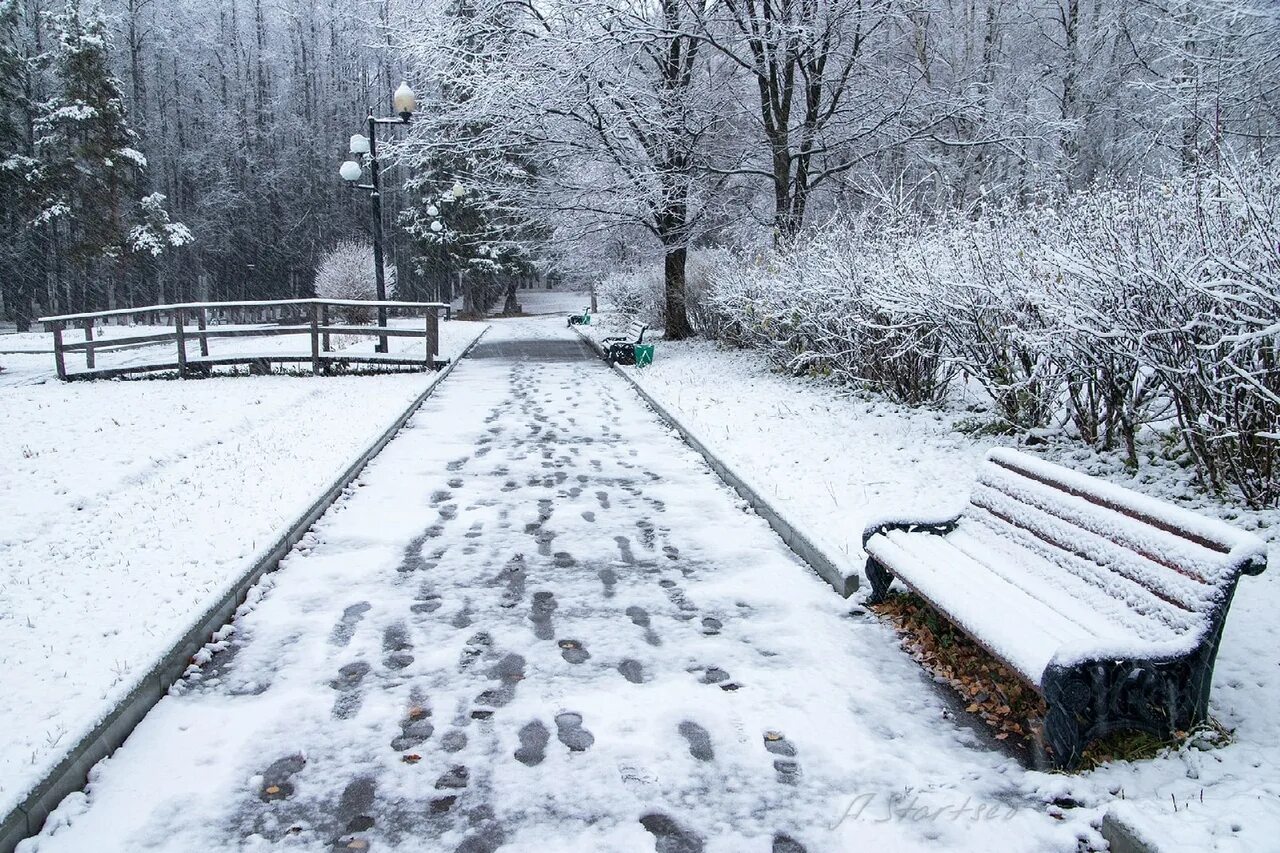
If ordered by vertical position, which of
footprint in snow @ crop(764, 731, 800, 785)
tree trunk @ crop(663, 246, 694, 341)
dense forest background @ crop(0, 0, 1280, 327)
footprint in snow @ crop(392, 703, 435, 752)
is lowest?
footprint in snow @ crop(764, 731, 800, 785)

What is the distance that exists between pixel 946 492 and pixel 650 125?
1220 cm

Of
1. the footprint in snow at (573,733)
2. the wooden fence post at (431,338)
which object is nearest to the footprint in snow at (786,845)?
the footprint in snow at (573,733)

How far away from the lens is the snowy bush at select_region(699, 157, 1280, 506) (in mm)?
4598

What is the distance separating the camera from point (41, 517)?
19.1 feet

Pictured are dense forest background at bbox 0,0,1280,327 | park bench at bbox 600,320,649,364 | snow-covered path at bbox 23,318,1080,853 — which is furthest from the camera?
park bench at bbox 600,320,649,364

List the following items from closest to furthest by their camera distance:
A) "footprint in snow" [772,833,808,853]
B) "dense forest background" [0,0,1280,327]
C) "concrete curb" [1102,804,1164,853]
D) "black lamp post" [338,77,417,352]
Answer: "concrete curb" [1102,804,1164,853], "footprint in snow" [772,833,808,853], "dense forest background" [0,0,1280,327], "black lamp post" [338,77,417,352]

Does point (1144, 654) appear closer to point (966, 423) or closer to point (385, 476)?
point (966, 423)

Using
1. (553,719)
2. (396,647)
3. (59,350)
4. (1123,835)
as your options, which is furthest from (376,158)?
(1123,835)

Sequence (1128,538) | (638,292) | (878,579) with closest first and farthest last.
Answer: (1128,538), (878,579), (638,292)

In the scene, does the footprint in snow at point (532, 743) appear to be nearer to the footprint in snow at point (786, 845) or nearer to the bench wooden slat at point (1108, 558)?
the footprint in snow at point (786, 845)

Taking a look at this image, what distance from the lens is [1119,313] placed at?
5.15 metres

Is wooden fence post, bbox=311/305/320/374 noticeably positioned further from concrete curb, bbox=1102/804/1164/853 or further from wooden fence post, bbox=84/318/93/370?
concrete curb, bbox=1102/804/1164/853

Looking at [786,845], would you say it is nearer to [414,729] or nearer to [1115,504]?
[414,729]

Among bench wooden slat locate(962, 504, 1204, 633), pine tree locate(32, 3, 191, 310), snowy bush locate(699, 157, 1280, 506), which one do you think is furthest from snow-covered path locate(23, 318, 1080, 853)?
pine tree locate(32, 3, 191, 310)
